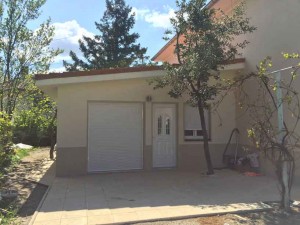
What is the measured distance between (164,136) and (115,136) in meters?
1.72

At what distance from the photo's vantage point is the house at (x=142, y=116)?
10.9 m

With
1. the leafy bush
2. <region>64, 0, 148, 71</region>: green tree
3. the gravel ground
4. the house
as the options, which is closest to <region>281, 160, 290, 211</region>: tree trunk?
the gravel ground

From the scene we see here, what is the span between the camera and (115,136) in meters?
12.0

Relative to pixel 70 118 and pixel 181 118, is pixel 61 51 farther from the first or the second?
pixel 181 118

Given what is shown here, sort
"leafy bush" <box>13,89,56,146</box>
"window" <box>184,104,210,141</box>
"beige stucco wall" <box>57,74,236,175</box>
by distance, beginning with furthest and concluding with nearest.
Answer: "leafy bush" <box>13,89,56,146</box>, "window" <box>184,104,210,141</box>, "beige stucco wall" <box>57,74,236,175</box>

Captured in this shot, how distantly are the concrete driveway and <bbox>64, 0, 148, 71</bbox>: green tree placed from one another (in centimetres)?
2572

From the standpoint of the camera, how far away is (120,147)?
12.0 meters

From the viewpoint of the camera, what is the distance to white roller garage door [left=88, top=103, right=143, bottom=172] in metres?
11.7

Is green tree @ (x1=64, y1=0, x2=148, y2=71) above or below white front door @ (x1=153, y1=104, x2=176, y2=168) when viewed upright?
above

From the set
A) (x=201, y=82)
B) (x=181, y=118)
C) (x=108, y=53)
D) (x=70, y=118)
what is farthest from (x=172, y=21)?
(x=108, y=53)

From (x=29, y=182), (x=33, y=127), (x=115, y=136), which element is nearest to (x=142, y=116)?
(x=115, y=136)

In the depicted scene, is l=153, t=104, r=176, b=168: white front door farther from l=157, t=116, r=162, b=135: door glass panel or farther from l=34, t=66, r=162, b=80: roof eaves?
l=34, t=66, r=162, b=80: roof eaves

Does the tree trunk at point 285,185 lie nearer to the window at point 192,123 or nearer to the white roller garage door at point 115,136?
the window at point 192,123

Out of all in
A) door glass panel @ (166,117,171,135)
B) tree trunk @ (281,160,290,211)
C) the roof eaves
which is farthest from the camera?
door glass panel @ (166,117,171,135)
